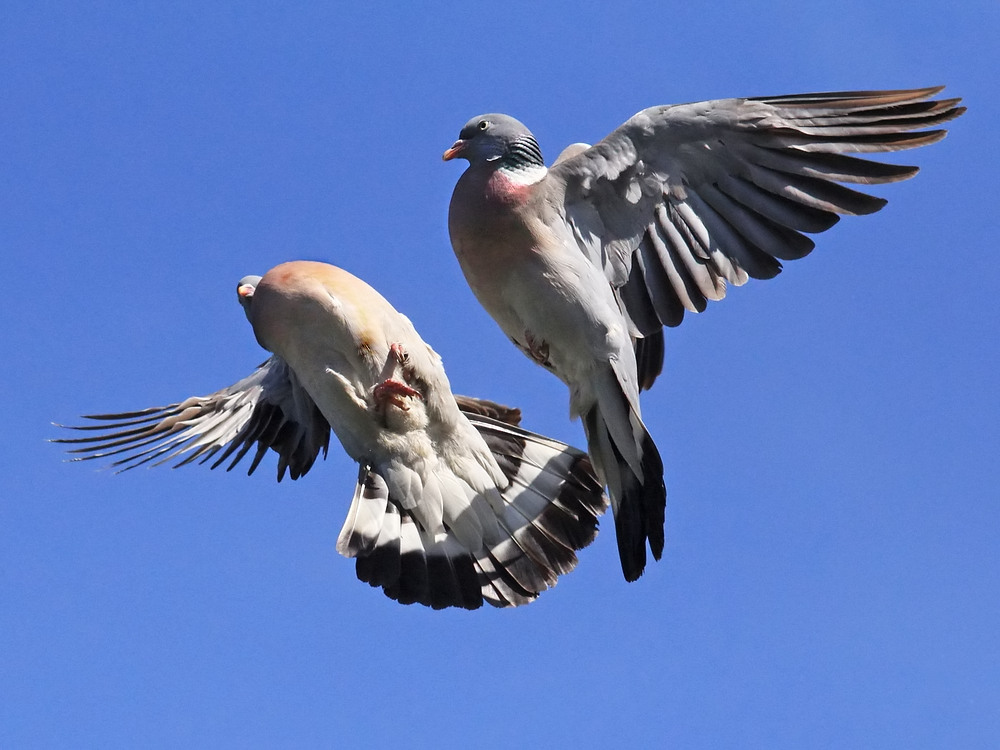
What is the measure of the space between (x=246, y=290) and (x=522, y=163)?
160 centimetres

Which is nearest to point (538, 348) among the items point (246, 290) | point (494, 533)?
point (494, 533)

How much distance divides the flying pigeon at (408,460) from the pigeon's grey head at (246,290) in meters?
0.01

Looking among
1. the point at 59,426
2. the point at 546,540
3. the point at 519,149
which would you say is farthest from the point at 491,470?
the point at 59,426

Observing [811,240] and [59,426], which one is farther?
[59,426]

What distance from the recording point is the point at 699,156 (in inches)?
270

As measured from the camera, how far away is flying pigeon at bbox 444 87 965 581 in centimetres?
671

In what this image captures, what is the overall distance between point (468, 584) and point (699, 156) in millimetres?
2270

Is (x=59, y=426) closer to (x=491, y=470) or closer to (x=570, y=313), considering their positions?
(x=491, y=470)

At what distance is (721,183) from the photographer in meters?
6.95

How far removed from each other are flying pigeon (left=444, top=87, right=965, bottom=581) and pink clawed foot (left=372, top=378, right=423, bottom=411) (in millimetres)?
568

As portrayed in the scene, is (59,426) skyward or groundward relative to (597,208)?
groundward

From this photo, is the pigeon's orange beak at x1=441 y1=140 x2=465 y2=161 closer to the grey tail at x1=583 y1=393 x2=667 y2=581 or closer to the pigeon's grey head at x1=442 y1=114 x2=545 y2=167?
the pigeon's grey head at x1=442 y1=114 x2=545 y2=167

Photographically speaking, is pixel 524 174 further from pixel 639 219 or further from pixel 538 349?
pixel 538 349

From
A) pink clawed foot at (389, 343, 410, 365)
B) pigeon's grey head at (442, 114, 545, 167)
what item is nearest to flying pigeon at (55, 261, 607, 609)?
pink clawed foot at (389, 343, 410, 365)
